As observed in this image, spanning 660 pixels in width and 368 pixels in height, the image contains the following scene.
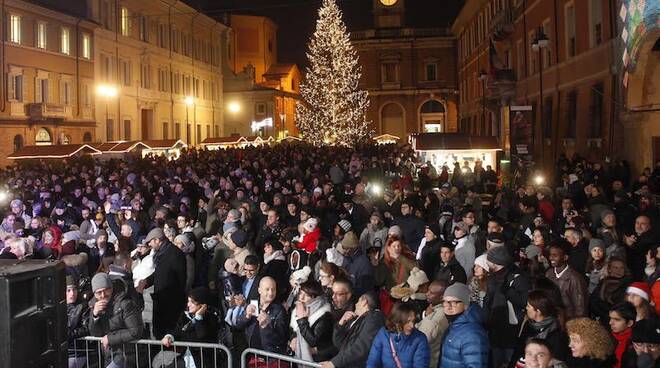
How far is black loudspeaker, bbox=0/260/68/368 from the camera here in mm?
4289

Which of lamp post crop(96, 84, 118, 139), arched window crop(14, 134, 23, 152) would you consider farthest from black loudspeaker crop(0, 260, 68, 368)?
lamp post crop(96, 84, 118, 139)

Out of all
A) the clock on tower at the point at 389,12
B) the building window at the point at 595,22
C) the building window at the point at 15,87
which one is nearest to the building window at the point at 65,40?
the building window at the point at 15,87

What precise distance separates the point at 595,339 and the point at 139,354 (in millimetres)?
4254

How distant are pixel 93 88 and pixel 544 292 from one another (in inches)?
1743

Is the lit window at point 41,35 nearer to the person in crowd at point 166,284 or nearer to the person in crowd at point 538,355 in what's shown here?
the person in crowd at point 166,284

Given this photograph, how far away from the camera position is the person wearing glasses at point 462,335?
5676mm

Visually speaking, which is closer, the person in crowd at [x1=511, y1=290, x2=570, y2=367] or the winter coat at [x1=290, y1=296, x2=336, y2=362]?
the person in crowd at [x1=511, y1=290, x2=570, y2=367]

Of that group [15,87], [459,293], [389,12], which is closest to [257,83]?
[389,12]

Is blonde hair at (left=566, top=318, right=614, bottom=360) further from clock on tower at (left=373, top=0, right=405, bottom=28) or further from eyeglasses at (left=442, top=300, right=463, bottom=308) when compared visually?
clock on tower at (left=373, top=0, right=405, bottom=28)

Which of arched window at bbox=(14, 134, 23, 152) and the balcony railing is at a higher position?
the balcony railing

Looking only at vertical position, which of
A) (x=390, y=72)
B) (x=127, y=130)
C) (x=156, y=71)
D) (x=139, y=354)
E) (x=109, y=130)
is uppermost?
(x=390, y=72)

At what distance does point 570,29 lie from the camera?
28.4 m

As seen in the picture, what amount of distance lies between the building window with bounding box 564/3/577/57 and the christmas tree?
2554 centimetres

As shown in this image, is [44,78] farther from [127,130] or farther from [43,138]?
[127,130]
